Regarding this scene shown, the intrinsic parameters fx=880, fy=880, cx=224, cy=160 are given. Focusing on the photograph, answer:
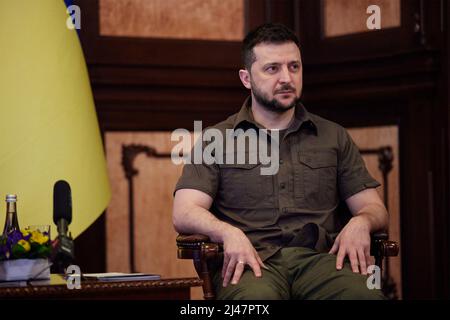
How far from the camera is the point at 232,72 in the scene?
14.4 ft

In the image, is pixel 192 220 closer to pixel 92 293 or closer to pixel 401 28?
pixel 92 293

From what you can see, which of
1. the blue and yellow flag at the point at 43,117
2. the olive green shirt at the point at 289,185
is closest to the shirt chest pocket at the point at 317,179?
the olive green shirt at the point at 289,185

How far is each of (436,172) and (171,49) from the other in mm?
1393

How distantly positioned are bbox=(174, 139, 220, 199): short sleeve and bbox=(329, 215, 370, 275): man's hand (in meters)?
0.47

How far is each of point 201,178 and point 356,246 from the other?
578 mm

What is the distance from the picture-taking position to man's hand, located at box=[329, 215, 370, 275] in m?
2.81

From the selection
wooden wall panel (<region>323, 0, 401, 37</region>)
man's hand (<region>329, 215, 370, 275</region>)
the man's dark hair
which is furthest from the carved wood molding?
man's hand (<region>329, 215, 370, 275</region>)

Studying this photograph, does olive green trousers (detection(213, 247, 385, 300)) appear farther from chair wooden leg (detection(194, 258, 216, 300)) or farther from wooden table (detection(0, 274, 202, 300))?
wooden table (detection(0, 274, 202, 300))

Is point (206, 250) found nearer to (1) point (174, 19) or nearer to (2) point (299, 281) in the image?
(2) point (299, 281)

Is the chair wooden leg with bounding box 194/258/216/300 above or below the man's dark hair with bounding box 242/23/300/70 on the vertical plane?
below

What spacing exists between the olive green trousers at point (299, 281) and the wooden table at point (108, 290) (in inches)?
10.6

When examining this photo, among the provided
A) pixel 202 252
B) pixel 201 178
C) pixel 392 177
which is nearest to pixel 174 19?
pixel 392 177

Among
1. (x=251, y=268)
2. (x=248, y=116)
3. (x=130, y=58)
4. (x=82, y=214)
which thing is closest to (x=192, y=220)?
(x=251, y=268)

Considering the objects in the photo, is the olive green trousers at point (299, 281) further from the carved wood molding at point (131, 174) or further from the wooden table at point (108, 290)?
the carved wood molding at point (131, 174)
